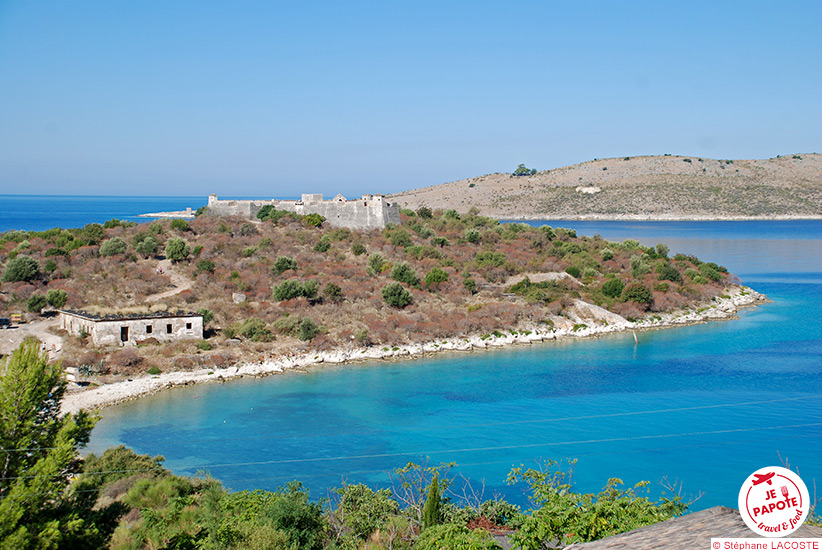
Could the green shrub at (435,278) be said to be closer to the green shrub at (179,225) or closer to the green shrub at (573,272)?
the green shrub at (573,272)

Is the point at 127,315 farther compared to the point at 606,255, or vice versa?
the point at 606,255

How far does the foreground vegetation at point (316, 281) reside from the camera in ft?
88.7

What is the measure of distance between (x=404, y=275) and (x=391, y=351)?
7.86 metres

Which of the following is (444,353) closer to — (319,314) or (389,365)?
(389,365)

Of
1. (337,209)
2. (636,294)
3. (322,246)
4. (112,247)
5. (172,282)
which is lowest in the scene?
(636,294)

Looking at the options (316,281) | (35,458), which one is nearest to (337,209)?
(316,281)

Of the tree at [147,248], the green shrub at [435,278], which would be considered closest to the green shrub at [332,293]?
the green shrub at [435,278]

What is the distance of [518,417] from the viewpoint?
66.6 ft

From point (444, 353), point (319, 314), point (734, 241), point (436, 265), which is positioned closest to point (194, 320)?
point (319, 314)

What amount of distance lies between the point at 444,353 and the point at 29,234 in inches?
1089

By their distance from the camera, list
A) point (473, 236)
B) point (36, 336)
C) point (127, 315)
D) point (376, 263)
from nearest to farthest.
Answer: point (36, 336) < point (127, 315) < point (376, 263) < point (473, 236)

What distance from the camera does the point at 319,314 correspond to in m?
29.1

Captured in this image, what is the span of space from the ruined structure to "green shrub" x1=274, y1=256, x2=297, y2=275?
1014 centimetres

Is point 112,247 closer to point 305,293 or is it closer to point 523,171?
point 305,293
